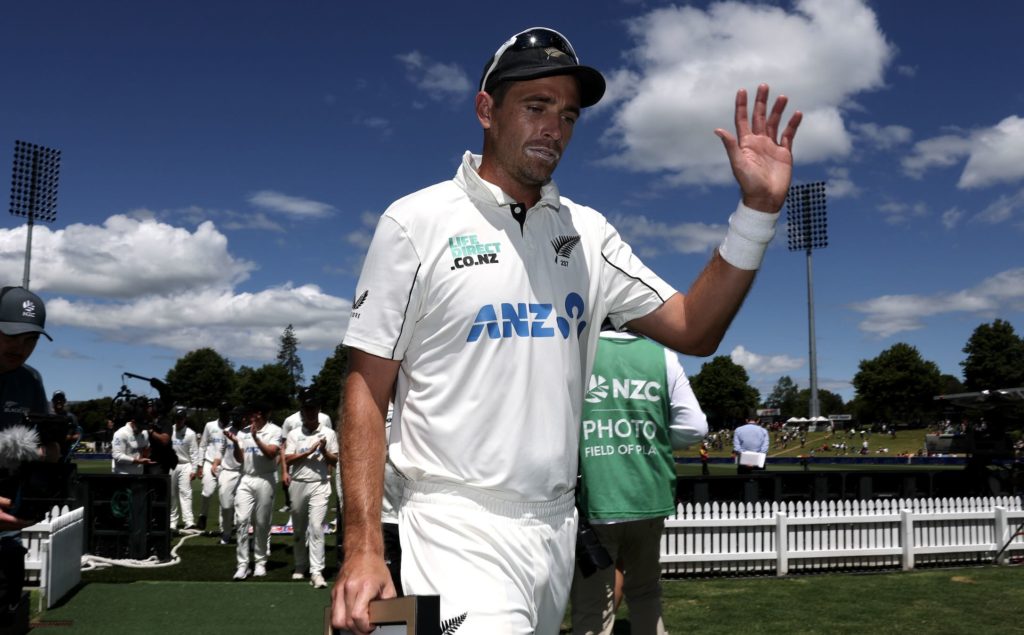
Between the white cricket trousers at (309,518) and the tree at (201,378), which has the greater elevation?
the tree at (201,378)

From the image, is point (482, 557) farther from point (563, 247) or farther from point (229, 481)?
point (229, 481)

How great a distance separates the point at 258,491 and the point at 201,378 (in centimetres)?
10470

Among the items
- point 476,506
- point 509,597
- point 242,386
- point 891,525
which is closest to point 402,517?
point 476,506

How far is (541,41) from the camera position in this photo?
244 centimetres

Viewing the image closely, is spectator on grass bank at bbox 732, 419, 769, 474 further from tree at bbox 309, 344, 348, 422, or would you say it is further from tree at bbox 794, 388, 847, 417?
tree at bbox 794, 388, 847, 417

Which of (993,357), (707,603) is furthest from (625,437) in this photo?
(993,357)

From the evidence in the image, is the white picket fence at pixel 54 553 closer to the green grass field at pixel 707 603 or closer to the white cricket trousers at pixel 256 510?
the green grass field at pixel 707 603

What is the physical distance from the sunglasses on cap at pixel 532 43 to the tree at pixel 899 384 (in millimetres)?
106154

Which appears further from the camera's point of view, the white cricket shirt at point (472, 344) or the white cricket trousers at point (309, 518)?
the white cricket trousers at point (309, 518)

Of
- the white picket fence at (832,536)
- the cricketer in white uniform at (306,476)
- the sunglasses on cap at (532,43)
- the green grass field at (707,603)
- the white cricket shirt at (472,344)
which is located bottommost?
the green grass field at (707,603)

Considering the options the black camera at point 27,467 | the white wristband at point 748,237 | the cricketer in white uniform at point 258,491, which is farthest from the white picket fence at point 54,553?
the white wristband at point 748,237

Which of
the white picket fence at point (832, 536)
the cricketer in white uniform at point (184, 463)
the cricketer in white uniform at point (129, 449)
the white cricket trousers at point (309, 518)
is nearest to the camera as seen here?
the white cricket trousers at point (309, 518)

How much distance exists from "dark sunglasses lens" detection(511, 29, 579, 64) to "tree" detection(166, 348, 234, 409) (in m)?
113

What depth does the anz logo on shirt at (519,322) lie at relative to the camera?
7.19ft
